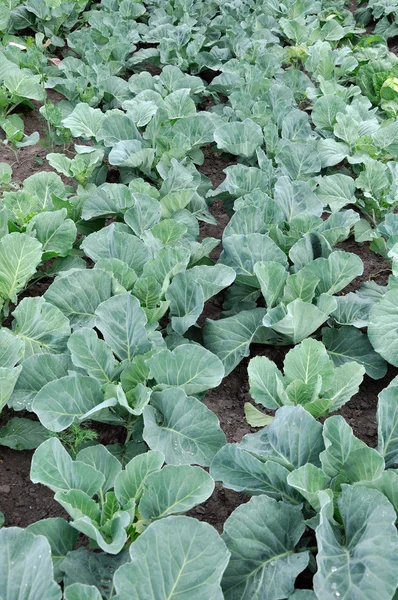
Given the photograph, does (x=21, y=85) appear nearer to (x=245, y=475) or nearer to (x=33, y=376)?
(x=33, y=376)

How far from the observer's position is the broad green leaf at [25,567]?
1498 millimetres

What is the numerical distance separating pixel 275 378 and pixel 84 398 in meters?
0.66

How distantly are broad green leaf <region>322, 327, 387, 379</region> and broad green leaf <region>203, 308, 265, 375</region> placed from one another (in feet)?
1.00

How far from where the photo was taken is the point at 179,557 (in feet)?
4.90

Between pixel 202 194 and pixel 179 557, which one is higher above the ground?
pixel 179 557

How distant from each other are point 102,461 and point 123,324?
1.81ft

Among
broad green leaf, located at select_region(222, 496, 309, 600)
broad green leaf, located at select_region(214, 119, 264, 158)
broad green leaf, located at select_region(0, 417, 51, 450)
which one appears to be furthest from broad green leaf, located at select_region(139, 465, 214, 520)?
broad green leaf, located at select_region(214, 119, 264, 158)

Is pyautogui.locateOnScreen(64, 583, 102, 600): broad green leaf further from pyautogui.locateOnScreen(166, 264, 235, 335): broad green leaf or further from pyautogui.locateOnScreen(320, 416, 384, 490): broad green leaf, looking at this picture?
pyautogui.locateOnScreen(166, 264, 235, 335): broad green leaf

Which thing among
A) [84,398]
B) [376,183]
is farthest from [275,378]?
[376,183]

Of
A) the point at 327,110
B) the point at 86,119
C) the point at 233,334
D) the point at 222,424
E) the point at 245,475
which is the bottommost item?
the point at 222,424

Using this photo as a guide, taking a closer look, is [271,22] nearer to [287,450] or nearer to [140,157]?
[140,157]

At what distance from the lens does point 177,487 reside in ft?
5.65

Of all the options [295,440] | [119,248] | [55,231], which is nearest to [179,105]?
[55,231]

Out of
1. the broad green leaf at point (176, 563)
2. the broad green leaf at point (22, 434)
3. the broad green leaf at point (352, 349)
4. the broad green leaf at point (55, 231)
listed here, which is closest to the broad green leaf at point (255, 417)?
the broad green leaf at point (352, 349)
